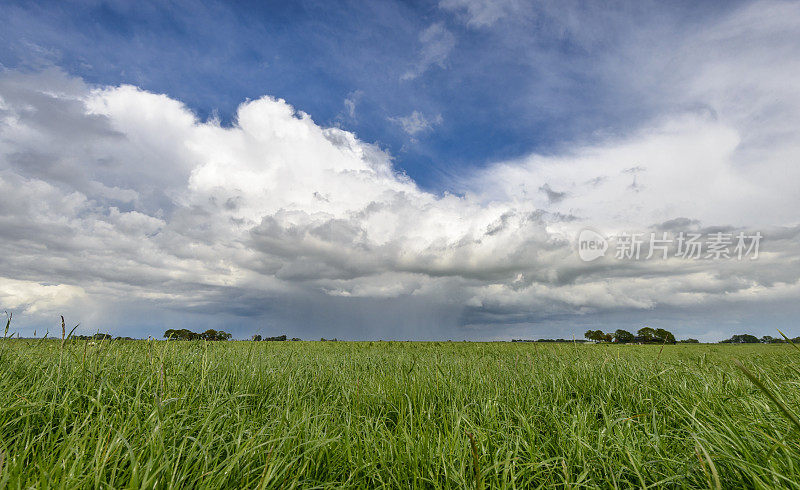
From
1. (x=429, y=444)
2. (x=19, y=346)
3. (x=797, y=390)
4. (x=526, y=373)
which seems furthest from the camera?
(x=526, y=373)

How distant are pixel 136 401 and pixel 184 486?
4.10 ft

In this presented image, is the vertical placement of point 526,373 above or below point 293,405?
above

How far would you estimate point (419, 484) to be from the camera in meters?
3.21

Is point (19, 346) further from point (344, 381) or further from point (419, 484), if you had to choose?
point (419, 484)

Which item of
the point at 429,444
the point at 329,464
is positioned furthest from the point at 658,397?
the point at 329,464

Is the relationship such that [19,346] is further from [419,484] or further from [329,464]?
[419,484]

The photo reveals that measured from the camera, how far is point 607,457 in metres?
→ 3.29

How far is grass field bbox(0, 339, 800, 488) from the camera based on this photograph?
2.78 metres

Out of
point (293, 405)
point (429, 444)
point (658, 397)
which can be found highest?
point (658, 397)

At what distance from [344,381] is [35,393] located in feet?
12.7

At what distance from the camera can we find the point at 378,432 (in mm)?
4062

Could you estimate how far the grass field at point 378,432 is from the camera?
Result: 2783mm

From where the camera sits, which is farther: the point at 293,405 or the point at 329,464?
the point at 293,405

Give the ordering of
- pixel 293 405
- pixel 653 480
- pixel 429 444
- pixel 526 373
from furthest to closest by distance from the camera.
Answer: pixel 526 373, pixel 293 405, pixel 429 444, pixel 653 480
